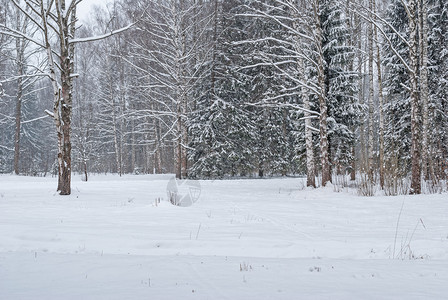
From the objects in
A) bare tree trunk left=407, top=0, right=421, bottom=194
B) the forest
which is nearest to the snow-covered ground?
bare tree trunk left=407, top=0, right=421, bottom=194

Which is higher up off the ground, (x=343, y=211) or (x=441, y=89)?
(x=441, y=89)

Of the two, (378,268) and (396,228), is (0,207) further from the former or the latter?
(396,228)

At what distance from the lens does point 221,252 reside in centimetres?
432

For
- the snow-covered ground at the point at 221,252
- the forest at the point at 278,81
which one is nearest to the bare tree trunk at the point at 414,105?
the forest at the point at 278,81

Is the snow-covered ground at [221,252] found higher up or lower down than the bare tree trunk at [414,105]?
lower down

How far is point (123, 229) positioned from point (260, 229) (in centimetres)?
227

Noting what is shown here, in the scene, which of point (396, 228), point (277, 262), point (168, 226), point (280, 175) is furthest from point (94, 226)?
point (280, 175)

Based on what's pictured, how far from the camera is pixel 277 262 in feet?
12.3

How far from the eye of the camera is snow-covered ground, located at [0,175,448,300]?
282 centimetres

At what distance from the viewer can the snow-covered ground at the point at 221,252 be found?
111 inches

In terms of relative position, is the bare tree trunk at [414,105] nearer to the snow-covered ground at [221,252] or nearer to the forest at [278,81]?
the forest at [278,81]

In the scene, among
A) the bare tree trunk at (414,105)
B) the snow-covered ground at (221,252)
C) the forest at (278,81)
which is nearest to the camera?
the snow-covered ground at (221,252)

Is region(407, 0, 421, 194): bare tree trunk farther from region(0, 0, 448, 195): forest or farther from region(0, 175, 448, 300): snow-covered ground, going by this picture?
region(0, 175, 448, 300): snow-covered ground

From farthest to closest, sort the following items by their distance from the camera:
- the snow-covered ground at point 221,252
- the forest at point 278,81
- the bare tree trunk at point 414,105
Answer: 1. the forest at point 278,81
2. the bare tree trunk at point 414,105
3. the snow-covered ground at point 221,252
